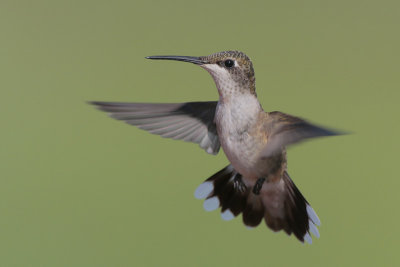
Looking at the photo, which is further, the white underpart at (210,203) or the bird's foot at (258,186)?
the white underpart at (210,203)

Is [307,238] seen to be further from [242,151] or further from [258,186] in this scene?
[242,151]

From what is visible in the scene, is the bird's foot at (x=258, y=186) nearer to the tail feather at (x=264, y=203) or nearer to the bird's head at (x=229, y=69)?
the tail feather at (x=264, y=203)

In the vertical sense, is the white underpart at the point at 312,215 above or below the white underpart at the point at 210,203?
below

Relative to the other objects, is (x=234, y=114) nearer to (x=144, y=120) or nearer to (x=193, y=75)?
(x=144, y=120)

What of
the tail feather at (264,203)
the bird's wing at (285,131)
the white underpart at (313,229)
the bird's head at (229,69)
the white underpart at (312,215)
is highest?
the bird's head at (229,69)

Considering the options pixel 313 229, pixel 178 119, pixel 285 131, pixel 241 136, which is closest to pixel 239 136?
pixel 241 136

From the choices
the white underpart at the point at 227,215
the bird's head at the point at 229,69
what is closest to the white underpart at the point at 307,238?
the white underpart at the point at 227,215
